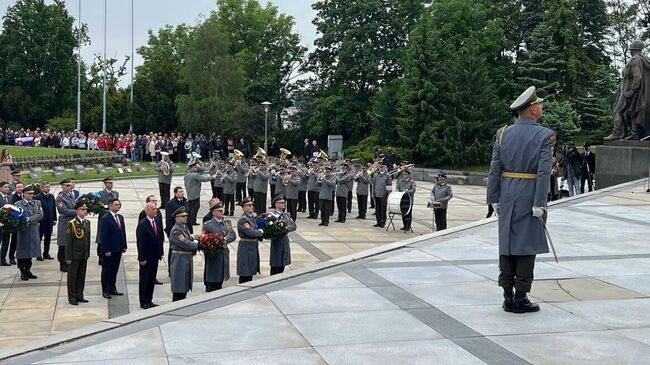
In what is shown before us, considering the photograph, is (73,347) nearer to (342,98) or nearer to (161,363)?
(161,363)

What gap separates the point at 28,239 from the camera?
13.9 m

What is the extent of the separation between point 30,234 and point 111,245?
2.43 meters

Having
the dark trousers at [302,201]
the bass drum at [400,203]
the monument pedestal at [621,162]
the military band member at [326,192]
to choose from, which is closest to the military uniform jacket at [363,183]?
the military band member at [326,192]

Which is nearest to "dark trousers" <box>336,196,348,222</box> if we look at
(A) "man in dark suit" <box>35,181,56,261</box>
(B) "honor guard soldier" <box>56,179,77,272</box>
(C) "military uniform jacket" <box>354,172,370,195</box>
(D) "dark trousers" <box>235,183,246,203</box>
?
(C) "military uniform jacket" <box>354,172,370,195</box>

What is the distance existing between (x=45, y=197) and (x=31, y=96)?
54612mm

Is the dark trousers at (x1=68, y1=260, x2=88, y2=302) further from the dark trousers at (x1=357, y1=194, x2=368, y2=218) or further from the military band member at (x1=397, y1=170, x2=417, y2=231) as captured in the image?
the dark trousers at (x1=357, y1=194, x2=368, y2=218)

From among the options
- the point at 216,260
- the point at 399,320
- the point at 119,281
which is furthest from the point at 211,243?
the point at 399,320

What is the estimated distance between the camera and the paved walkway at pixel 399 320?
6348 mm

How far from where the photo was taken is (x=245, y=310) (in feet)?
25.6

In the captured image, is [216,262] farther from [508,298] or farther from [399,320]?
[508,298]

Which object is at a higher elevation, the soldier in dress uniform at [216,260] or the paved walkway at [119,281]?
the soldier in dress uniform at [216,260]

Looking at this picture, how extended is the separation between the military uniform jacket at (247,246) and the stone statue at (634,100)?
14.2m

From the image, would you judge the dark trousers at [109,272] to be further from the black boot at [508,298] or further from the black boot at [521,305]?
the black boot at [521,305]

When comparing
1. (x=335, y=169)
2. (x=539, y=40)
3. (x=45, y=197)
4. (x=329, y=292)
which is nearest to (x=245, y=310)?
(x=329, y=292)
